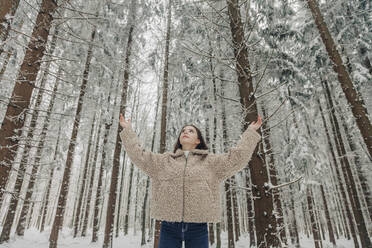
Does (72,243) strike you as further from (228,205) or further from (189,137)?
(189,137)

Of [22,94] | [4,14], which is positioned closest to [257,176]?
[22,94]

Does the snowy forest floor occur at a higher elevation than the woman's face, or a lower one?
lower

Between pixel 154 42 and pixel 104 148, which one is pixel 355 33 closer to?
pixel 154 42

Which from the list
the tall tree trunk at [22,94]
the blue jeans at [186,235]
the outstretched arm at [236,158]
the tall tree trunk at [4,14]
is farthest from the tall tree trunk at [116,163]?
the blue jeans at [186,235]

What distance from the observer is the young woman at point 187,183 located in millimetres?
1964

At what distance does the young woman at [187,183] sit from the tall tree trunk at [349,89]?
5814 millimetres

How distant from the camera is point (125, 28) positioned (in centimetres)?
1010

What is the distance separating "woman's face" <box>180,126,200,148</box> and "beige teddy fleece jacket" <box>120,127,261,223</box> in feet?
0.38

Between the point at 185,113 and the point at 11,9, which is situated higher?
the point at 185,113

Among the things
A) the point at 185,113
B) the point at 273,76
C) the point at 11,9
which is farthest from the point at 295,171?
the point at 11,9

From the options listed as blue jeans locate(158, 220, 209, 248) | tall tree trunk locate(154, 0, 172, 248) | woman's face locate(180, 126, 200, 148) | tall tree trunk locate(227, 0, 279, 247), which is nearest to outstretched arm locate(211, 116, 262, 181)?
woman's face locate(180, 126, 200, 148)

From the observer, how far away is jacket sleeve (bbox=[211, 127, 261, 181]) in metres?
2.15

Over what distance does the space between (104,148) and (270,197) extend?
10.7m

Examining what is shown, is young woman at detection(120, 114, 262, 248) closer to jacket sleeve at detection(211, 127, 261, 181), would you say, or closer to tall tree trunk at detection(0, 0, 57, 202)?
jacket sleeve at detection(211, 127, 261, 181)
